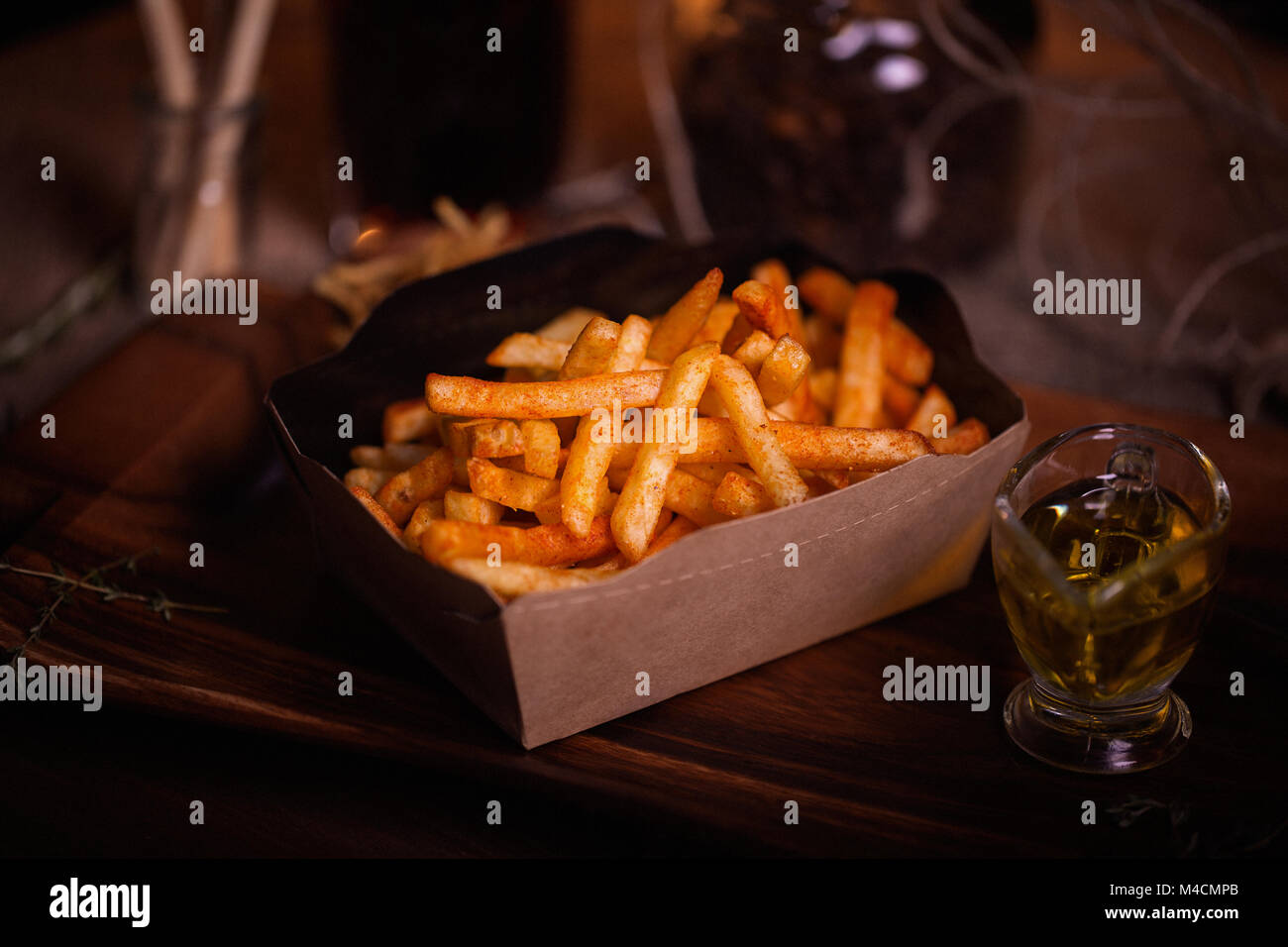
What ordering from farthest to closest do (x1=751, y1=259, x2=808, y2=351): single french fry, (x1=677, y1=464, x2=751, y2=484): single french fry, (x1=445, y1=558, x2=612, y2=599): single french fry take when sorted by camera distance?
1. (x1=751, y1=259, x2=808, y2=351): single french fry
2. (x1=677, y1=464, x2=751, y2=484): single french fry
3. (x1=445, y1=558, x2=612, y2=599): single french fry

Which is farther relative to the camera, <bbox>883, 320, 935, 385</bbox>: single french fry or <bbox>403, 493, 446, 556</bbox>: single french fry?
<bbox>883, 320, 935, 385</bbox>: single french fry

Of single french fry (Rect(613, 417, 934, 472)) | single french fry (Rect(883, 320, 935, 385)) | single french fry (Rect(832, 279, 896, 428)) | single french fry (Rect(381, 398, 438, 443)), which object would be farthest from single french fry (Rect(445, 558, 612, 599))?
single french fry (Rect(883, 320, 935, 385))

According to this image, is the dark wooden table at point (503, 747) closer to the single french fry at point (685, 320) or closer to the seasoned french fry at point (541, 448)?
the seasoned french fry at point (541, 448)

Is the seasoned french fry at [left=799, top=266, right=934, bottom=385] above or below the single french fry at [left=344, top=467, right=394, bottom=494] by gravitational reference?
above

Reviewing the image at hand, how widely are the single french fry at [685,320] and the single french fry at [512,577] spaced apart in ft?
1.40

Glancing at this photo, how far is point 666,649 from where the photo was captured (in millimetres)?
1634

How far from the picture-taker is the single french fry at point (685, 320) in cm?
175

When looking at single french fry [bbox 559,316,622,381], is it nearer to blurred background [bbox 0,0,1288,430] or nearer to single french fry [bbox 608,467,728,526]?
single french fry [bbox 608,467,728,526]

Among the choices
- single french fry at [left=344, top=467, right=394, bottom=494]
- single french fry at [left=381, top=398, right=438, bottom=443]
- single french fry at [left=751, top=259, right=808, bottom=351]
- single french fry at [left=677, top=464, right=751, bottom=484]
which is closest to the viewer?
single french fry at [left=677, top=464, right=751, bottom=484]

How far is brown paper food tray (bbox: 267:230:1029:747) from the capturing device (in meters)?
1.52

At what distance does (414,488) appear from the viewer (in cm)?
176

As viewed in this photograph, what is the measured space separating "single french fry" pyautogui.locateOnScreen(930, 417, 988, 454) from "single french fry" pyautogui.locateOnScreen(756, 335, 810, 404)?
0.89ft
